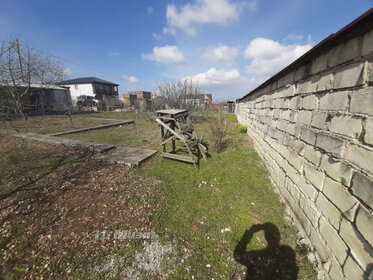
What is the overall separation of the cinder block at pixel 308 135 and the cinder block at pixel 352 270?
139 cm

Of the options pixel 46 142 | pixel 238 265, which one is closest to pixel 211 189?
pixel 238 265

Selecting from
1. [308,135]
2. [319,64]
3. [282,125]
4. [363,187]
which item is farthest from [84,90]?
[363,187]

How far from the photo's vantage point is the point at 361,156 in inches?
53.6

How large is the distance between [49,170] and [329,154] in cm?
654

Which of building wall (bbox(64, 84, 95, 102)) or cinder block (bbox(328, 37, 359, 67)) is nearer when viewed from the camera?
cinder block (bbox(328, 37, 359, 67))

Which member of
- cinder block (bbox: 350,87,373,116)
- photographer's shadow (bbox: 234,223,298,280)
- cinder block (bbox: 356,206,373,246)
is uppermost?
cinder block (bbox: 350,87,373,116)

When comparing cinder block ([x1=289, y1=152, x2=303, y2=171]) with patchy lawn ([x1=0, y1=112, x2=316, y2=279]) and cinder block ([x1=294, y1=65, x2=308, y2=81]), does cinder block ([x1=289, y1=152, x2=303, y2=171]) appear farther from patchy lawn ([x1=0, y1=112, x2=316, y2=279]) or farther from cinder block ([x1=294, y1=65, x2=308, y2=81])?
cinder block ([x1=294, y1=65, x2=308, y2=81])

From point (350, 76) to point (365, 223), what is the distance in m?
1.47

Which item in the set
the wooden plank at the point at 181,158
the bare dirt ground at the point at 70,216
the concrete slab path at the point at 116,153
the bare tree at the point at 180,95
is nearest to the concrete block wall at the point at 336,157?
the bare dirt ground at the point at 70,216

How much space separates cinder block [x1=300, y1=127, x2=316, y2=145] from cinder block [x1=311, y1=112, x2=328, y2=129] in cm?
12

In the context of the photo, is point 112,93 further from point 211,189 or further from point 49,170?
point 211,189

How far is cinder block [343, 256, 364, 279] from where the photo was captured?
1.30 metres

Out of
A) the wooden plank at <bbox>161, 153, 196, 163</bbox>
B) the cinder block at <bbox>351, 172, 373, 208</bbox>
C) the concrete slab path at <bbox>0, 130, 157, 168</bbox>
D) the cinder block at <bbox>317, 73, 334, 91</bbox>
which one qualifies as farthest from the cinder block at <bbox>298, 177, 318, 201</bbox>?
the concrete slab path at <bbox>0, 130, 157, 168</bbox>

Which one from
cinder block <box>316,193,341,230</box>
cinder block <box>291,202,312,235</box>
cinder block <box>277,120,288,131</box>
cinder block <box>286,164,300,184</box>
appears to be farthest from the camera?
cinder block <box>277,120,288,131</box>
